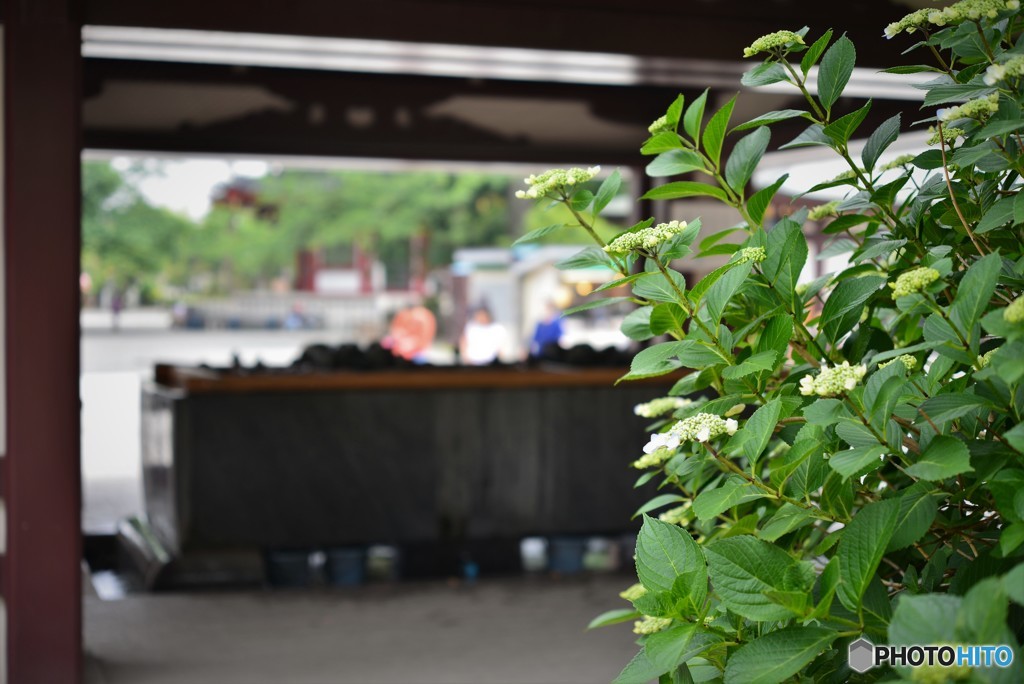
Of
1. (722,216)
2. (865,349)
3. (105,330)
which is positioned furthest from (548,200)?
(105,330)

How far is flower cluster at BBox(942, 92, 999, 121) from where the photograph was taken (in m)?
1.20

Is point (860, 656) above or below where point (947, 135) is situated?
below

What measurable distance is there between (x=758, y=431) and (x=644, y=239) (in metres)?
0.25

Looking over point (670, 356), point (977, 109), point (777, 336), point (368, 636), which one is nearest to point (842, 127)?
point (977, 109)

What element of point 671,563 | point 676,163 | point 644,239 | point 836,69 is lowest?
point 671,563

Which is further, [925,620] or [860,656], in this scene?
[860,656]

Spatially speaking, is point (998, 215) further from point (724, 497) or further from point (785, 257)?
point (724, 497)

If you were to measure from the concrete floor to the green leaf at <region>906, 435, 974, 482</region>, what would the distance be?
2906mm

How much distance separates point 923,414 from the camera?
1.07 m

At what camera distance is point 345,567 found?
532 centimetres

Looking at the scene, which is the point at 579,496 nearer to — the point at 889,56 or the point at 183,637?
the point at 183,637

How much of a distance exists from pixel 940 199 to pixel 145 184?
26276 mm

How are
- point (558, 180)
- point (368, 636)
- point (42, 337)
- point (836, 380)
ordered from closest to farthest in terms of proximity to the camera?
point (836, 380), point (558, 180), point (42, 337), point (368, 636)

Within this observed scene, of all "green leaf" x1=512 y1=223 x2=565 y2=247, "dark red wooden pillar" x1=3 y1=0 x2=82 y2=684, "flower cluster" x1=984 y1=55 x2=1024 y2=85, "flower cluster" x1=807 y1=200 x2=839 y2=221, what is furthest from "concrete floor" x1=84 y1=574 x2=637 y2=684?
"flower cluster" x1=984 y1=55 x2=1024 y2=85
